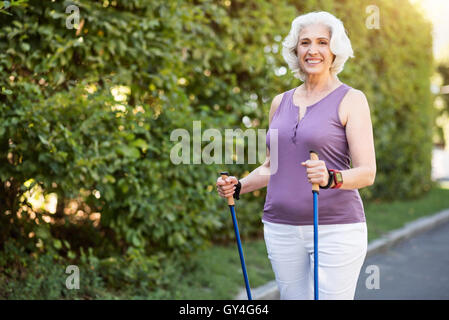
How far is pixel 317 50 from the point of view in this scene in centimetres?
298

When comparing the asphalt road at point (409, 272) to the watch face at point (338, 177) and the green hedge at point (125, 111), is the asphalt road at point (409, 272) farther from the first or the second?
the watch face at point (338, 177)

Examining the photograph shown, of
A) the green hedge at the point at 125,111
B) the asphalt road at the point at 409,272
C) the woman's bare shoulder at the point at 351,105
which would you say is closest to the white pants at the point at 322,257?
the woman's bare shoulder at the point at 351,105

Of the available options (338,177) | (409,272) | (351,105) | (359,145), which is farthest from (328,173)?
(409,272)

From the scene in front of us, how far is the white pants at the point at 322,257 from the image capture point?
282 centimetres

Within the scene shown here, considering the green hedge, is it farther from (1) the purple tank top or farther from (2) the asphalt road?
(1) the purple tank top

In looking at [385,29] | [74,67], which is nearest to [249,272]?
[74,67]

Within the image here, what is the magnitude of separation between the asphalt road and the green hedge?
1.76 meters

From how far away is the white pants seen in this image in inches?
111

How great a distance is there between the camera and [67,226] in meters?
5.38

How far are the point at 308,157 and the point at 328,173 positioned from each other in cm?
28

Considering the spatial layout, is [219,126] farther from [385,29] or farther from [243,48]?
[385,29]

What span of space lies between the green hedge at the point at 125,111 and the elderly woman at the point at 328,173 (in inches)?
74.4

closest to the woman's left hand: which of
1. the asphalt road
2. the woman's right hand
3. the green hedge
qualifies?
the woman's right hand

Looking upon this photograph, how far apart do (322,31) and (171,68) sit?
Answer: 266 centimetres
